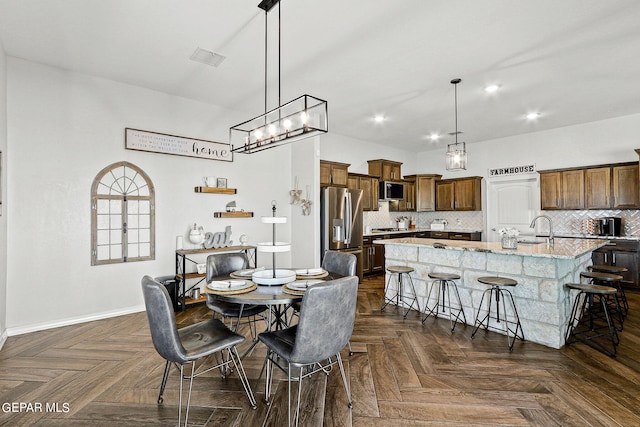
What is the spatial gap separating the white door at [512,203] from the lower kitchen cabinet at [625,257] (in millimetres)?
1355

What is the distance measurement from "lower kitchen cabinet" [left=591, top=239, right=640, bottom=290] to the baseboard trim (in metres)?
7.36

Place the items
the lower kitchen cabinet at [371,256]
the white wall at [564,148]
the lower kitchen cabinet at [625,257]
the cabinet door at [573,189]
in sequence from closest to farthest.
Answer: the lower kitchen cabinet at [625,257] → the white wall at [564,148] → the cabinet door at [573,189] → the lower kitchen cabinet at [371,256]

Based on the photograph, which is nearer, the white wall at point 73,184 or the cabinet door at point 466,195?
the white wall at point 73,184

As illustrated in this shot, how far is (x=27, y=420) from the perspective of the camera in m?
2.08

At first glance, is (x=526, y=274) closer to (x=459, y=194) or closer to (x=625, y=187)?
(x=625, y=187)

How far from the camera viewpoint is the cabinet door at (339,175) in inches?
247

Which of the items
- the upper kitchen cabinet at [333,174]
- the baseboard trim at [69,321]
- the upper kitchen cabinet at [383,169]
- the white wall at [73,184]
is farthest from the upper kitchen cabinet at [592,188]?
the baseboard trim at [69,321]

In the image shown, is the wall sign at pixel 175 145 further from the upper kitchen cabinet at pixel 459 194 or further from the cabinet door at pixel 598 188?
the cabinet door at pixel 598 188

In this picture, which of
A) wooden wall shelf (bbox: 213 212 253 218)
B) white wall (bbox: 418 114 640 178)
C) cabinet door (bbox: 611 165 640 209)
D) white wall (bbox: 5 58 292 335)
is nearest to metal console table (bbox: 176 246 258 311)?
white wall (bbox: 5 58 292 335)

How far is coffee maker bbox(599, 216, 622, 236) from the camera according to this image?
5.60 metres

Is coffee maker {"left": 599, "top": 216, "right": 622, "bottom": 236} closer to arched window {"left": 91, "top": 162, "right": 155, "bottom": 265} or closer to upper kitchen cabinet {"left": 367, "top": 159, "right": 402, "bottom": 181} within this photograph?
upper kitchen cabinet {"left": 367, "top": 159, "right": 402, "bottom": 181}

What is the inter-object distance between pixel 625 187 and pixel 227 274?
6.66 m

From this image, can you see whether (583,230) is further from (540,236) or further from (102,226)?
(102,226)

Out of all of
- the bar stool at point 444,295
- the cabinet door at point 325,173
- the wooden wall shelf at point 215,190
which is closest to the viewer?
the bar stool at point 444,295
